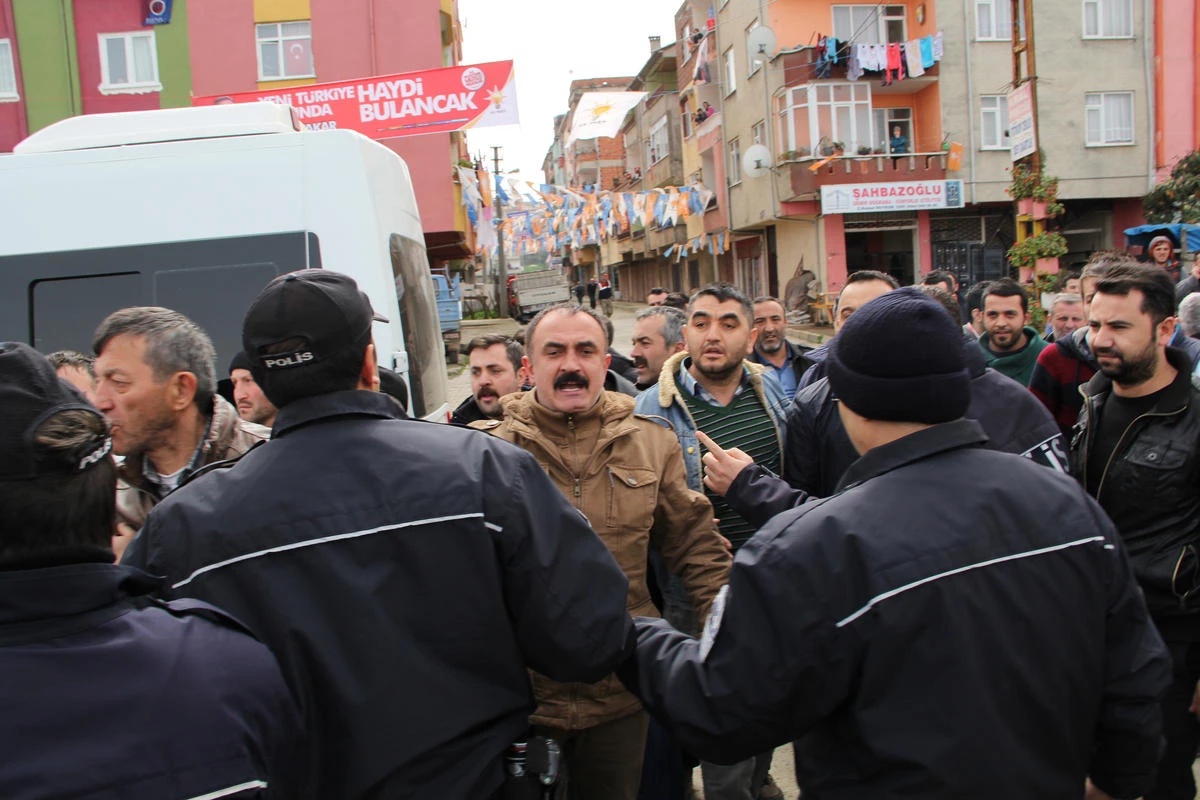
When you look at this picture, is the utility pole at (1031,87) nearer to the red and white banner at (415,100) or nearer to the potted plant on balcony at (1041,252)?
the potted plant on balcony at (1041,252)

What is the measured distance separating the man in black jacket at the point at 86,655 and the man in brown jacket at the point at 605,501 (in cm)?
138

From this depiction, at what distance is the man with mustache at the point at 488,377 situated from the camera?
461 cm

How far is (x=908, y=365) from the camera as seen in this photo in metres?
1.76

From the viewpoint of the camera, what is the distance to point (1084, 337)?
174 inches

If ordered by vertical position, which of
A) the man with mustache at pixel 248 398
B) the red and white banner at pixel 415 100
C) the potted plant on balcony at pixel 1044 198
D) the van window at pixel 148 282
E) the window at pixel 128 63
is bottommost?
the man with mustache at pixel 248 398

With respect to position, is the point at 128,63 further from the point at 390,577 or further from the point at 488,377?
the point at 390,577

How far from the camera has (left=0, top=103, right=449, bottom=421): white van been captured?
4.32 m

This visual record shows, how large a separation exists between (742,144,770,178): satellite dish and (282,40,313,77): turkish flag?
1253cm

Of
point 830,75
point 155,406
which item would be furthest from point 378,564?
point 830,75

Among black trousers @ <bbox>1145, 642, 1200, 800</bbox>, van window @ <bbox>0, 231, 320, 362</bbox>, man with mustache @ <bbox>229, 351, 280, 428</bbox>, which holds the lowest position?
black trousers @ <bbox>1145, 642, 1200, 800</bbox>

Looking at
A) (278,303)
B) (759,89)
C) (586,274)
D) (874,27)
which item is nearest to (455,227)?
(759,89)

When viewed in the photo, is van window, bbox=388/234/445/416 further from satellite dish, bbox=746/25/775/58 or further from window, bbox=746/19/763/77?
window, bbox=746/19/763/77

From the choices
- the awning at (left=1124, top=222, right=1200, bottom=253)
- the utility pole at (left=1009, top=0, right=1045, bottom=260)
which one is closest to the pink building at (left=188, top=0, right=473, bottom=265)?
the utility pole at (left=1009, top=0, right=1045, bottom=260)

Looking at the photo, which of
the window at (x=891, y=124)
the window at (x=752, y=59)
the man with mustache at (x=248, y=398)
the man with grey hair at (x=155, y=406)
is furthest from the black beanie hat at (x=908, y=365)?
the window at (x=891, y=124)
